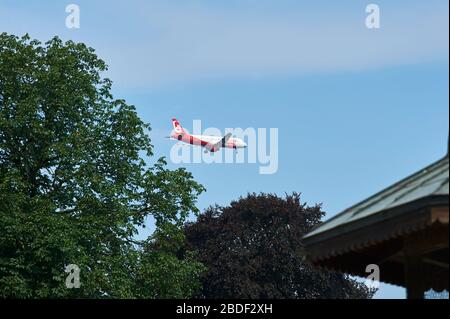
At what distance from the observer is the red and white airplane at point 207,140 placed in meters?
112

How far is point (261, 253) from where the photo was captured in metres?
80.6

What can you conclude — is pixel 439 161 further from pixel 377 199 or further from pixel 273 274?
pixel 273 274

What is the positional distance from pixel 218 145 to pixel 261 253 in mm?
33454

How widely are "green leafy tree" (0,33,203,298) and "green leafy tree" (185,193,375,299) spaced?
28437 mm

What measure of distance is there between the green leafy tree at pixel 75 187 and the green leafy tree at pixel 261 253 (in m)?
28.4

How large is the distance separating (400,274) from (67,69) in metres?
36.1

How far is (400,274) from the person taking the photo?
14.1 m

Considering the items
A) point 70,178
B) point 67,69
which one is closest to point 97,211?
point 70,178

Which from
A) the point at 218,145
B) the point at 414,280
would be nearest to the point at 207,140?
the point at 218,145

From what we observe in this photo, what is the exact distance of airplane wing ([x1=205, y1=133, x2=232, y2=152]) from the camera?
11170cm
